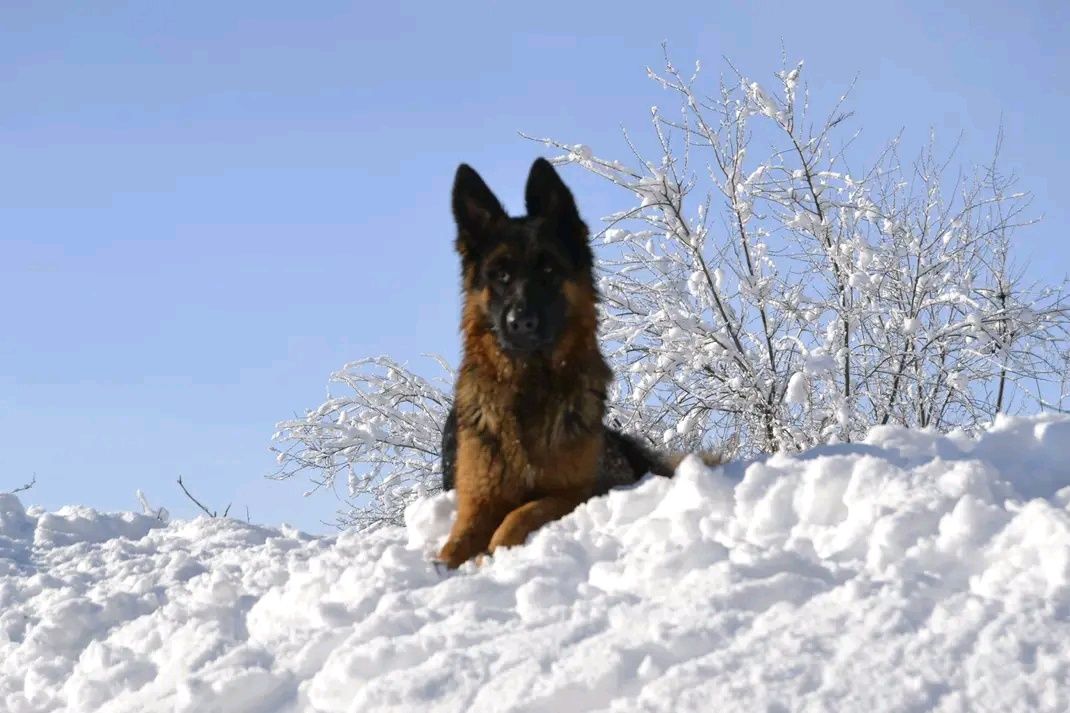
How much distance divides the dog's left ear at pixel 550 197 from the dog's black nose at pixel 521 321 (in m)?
0.76

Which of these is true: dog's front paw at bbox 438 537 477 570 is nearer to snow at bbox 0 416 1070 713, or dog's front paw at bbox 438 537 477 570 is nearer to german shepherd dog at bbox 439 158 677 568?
german shepherd dog at bbox 439 158 677 568

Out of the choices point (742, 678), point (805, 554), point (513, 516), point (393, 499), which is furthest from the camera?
point (393, 499)

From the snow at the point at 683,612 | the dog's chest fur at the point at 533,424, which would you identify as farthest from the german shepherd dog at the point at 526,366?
the snow at the point at 683,612

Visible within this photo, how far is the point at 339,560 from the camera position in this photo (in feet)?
17.9

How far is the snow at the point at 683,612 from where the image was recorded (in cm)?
336

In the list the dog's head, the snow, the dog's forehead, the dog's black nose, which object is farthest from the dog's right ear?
the snow

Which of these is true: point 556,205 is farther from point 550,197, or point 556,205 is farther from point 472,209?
point 472,209

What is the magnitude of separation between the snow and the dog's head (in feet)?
3.76

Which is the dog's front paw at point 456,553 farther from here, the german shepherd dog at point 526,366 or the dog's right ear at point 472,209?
the dog's right ear at point 472,209

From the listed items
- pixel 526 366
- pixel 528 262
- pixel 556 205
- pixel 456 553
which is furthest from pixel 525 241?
pixel 456 553

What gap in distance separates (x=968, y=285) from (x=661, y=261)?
472cm

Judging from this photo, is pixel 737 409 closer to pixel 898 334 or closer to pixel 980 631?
pixel 898 334

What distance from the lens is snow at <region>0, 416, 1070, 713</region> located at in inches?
132

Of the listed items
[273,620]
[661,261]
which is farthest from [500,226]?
[661,261]
